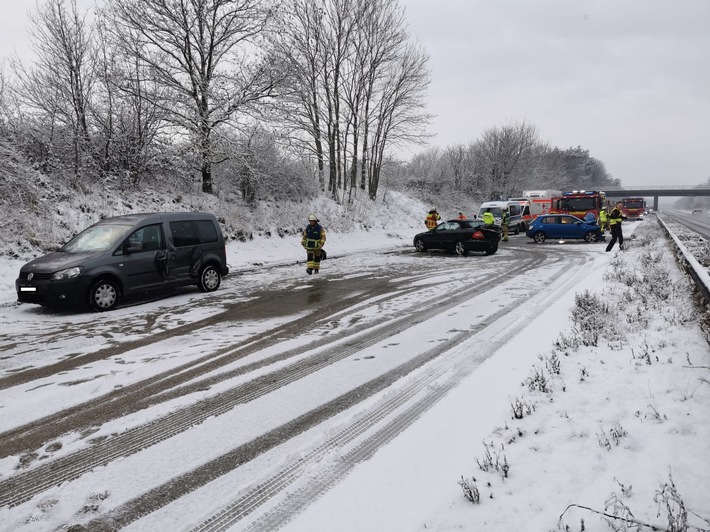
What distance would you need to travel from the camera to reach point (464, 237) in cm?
1808

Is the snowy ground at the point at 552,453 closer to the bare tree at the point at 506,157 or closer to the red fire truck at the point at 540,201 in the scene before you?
the red fire truck at the point at 540,201

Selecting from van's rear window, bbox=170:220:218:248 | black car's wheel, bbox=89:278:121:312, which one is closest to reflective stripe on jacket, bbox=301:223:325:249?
van's rear window, bbox=170:220:218:248

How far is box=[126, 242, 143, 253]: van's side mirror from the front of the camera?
8.74 m

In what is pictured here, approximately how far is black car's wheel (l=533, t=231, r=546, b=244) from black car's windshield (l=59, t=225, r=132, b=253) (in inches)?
811

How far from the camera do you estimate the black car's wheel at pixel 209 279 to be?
33.7 feet

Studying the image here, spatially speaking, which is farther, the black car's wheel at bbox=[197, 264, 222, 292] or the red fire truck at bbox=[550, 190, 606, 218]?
the red fire truck at bbox=[550, 190, 606, 218]

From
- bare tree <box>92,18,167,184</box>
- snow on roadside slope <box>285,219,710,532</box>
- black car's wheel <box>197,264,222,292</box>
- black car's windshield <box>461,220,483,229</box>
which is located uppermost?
bare tree <box>92,18,167,184</box>

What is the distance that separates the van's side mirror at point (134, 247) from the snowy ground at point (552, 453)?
6724 mm

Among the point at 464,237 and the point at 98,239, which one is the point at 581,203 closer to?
the point at 464,237

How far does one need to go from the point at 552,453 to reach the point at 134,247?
8.39 m

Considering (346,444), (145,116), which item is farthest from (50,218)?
(346,444)

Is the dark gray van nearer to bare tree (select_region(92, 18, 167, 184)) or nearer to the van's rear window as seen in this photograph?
the van's rear window

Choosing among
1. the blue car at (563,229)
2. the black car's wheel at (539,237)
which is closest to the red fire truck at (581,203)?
the blue car at (563,229)

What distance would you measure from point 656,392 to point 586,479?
1.75 metres
